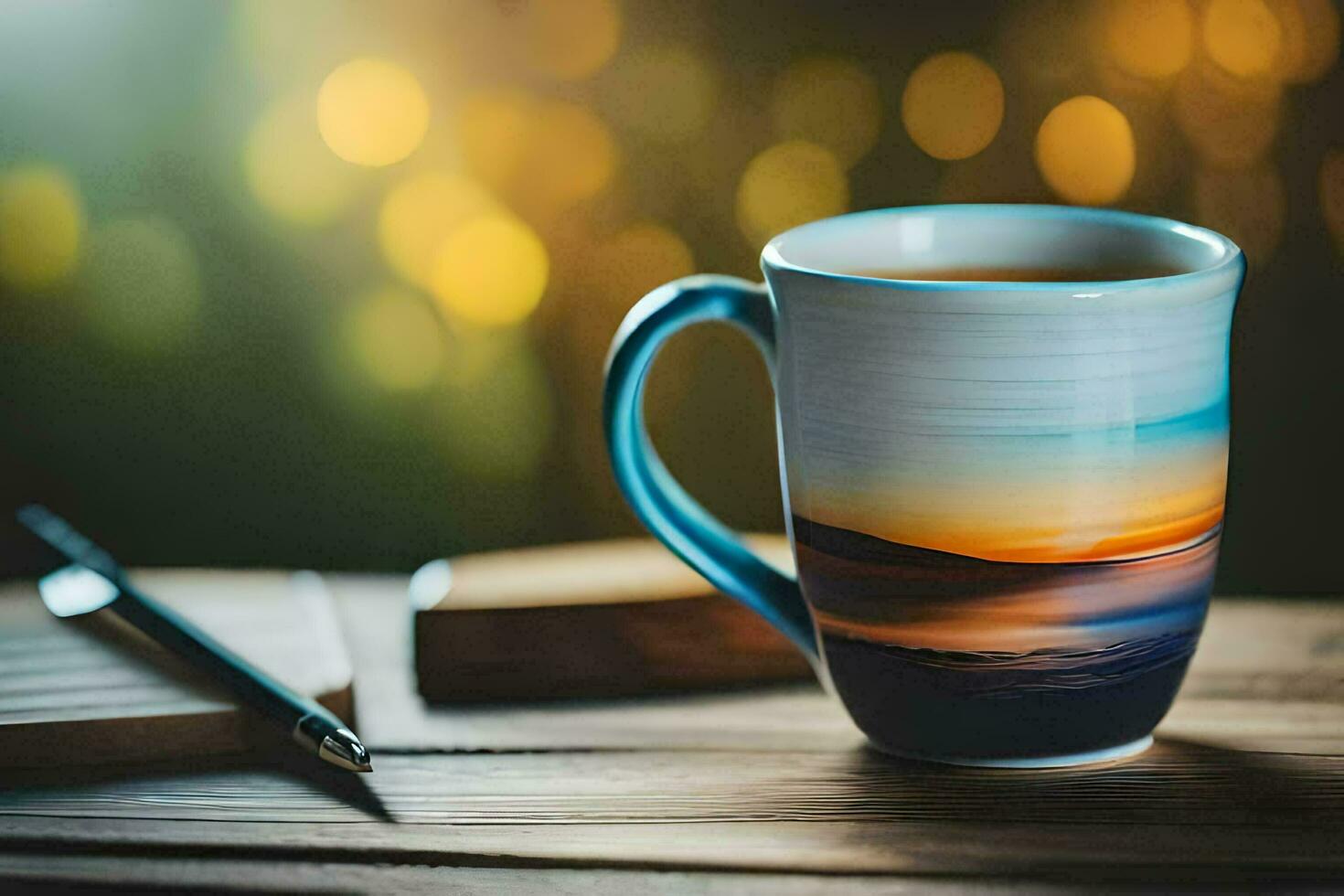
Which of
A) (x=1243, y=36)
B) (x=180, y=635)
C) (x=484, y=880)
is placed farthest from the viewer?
(x=1243, y=36)

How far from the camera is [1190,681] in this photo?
483 millimetres

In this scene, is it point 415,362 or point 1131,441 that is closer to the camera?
point 1131,441

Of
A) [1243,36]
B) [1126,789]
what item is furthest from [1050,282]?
[1243,36]

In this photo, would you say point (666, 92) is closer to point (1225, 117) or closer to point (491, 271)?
point (491, 271)

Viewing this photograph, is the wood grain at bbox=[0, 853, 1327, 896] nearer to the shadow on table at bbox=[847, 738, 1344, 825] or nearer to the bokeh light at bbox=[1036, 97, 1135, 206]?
the shadow on table at bbox=[847, 738, 1344, 825]

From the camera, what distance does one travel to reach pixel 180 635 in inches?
18.1

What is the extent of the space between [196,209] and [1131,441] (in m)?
0.47

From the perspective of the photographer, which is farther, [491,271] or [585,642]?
[491,271]

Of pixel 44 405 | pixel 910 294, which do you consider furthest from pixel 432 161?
pixel 910 294

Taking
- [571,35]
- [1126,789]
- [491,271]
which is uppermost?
[571,35]

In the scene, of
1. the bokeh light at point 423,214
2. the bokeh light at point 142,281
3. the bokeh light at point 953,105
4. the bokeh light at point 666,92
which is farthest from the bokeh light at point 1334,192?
the bokeh light at point 142,281

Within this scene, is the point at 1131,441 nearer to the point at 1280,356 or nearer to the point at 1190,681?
the point at 1190,681

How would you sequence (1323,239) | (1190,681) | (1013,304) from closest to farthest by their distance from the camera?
1. (1013,304)
2. (1190,681)
3. (1323,239)

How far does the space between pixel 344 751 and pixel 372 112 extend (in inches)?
14.1
